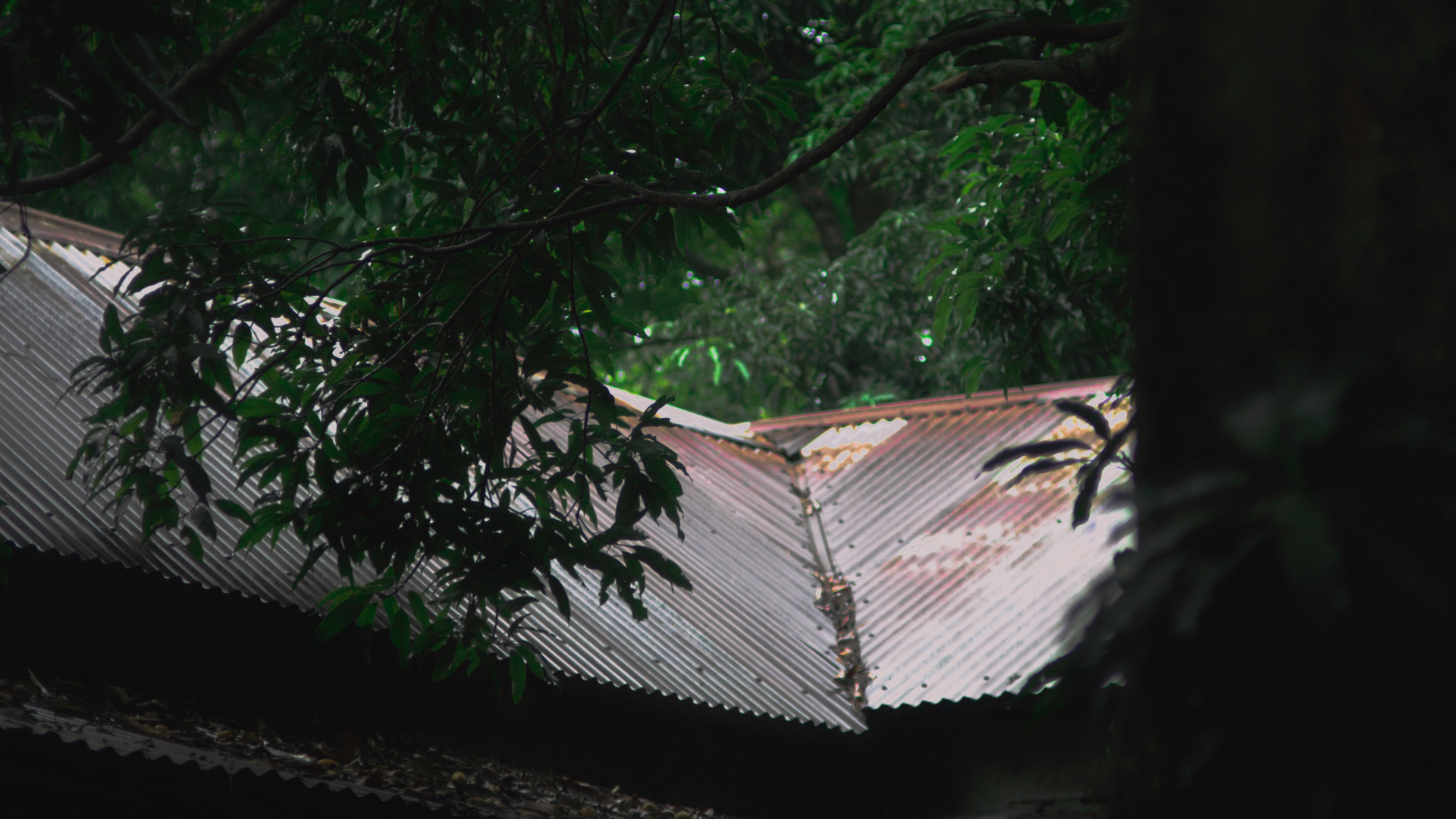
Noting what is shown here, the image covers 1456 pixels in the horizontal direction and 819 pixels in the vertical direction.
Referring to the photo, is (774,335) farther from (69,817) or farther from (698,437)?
(69,817)

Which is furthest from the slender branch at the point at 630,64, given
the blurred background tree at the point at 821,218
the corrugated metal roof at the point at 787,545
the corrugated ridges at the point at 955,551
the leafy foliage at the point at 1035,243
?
the blurred background tree at the point at 821,218

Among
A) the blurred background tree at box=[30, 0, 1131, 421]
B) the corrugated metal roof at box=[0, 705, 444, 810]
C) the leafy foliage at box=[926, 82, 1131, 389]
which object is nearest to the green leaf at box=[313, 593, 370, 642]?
the corrugated metal roof at box=[0, 705, 444, 810]

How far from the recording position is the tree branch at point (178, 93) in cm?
361

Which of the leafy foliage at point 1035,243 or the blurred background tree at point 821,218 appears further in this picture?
the blurred background tree at point 821,218

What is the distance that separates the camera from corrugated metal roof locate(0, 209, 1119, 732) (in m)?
5.63

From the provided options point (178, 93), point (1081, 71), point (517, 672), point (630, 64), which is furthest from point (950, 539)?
point (178, 93)

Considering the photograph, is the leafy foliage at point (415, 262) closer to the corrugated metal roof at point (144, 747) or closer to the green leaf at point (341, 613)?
the green leaf at point (341, 613)

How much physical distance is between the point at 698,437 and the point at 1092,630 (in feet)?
32.4

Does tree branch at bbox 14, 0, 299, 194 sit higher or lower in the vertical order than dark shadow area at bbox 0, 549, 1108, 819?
higher

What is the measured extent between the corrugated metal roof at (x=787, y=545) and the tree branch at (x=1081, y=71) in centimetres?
164

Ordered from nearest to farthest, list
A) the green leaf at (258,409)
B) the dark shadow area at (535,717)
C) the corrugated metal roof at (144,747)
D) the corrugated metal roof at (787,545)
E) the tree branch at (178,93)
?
the tree branch at (178,93), the corrugated metal roof at (144,747), the green leaf at (258,409), the dark shadow area at (535,717), the corrugated metal roof at (787,545)

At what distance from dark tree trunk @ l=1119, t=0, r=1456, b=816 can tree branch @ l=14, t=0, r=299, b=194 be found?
3.13 meters

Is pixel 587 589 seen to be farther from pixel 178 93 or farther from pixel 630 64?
pixel 178 93

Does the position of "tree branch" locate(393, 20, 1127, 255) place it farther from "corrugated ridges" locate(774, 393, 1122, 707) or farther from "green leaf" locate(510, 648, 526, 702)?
"corrugated ridges" locate(774, 393, 1122, 707)
